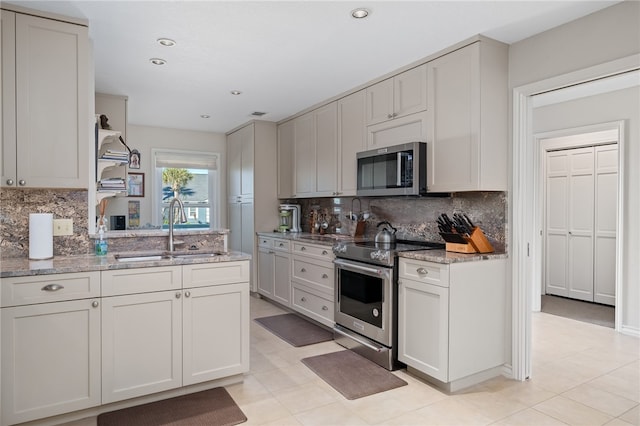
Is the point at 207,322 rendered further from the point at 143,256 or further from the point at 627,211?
the point at 627,211

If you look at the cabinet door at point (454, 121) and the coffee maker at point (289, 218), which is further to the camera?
the coffee maker at point (289, 218)

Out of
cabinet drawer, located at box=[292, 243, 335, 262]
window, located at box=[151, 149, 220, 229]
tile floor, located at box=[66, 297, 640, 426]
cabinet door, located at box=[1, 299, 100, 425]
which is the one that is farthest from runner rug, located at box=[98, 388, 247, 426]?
window, located at box=[151, 149, 220, 229]

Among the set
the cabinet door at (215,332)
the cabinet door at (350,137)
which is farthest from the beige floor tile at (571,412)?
the cabinet door at (350,137)

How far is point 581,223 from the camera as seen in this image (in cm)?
504

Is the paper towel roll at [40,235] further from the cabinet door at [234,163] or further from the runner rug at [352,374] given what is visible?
the cabinet door at [234,163]

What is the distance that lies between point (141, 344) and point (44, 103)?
162 cm

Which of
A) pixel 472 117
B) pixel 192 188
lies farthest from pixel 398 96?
pixel 192 188

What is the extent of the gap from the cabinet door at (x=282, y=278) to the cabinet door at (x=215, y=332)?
1.87 m

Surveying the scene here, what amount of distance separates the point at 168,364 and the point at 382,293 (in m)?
1.56

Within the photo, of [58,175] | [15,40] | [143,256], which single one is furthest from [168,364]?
[15,40]

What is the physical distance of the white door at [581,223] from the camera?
4793 mm

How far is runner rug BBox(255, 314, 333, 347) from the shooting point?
3674 mm

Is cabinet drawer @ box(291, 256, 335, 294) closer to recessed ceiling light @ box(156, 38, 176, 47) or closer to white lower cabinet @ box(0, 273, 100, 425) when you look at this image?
white lower cabinet @ box(0, 273, 100, 425)

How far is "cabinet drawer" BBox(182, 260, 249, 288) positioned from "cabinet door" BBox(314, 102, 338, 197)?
6.32 ft
